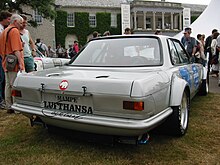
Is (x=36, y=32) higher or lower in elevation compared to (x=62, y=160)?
higher

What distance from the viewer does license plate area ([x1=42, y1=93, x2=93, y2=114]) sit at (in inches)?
92.3

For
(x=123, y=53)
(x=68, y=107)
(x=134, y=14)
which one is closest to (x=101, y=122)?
(x=68, y=107)

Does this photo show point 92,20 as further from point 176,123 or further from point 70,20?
point 176,123

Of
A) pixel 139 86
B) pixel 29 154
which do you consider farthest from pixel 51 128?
pixel 139 86

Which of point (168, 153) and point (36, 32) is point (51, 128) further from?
point (36, 32)

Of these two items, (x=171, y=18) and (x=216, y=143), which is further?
(x=171, y=18)

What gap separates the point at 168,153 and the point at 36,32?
3217cm

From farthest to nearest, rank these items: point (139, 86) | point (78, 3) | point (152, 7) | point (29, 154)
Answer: point (152, 7)
point (78, 3)
point (29, 154)
point (139, 86)

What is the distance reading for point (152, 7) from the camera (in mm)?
42562

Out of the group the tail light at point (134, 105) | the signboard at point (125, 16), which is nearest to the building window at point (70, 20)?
the signboard at point (125, 16)

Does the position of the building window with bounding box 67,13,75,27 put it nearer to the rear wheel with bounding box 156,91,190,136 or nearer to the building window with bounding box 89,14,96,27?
the building window with bounding box 89,14,96,27

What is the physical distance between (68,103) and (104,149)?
72 cm

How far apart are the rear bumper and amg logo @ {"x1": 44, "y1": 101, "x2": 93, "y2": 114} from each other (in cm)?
5

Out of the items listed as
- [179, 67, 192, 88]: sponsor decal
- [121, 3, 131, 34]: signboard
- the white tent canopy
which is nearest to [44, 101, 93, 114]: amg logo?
[179, 67, 192, 88]: sponsor decal
